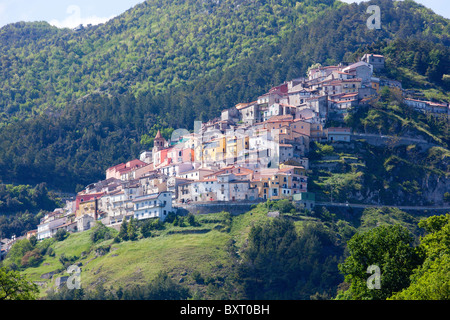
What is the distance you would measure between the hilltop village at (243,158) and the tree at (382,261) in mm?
38485

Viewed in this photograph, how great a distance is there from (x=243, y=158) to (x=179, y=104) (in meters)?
53.0

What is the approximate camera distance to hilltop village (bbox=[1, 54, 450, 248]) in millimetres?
92500

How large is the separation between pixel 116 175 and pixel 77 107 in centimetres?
4712

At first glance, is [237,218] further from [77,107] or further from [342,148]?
[77,107]

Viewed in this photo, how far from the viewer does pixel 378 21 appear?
6585 inches

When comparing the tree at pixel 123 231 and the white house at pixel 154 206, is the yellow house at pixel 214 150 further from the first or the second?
the tree at pixel 123 231

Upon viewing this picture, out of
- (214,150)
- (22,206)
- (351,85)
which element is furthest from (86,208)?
(351,85)

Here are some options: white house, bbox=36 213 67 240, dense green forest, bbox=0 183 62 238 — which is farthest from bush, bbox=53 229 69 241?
dense green forest, bbox=0 183 62 238

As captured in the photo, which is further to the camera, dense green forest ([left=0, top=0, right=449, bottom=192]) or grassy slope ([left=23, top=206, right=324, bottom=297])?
dense green forest ([left=0, top=0, right=449, bottom=192])

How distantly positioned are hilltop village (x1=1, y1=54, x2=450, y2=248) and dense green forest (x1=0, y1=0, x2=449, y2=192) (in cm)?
1344

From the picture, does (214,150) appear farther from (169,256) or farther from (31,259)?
(31,259)

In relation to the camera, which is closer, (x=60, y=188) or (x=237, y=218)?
(x=237, y=218)

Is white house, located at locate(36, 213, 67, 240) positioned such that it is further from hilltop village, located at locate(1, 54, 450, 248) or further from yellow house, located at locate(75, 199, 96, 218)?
yellow house, located at locate(75, 199, 96, 218)
